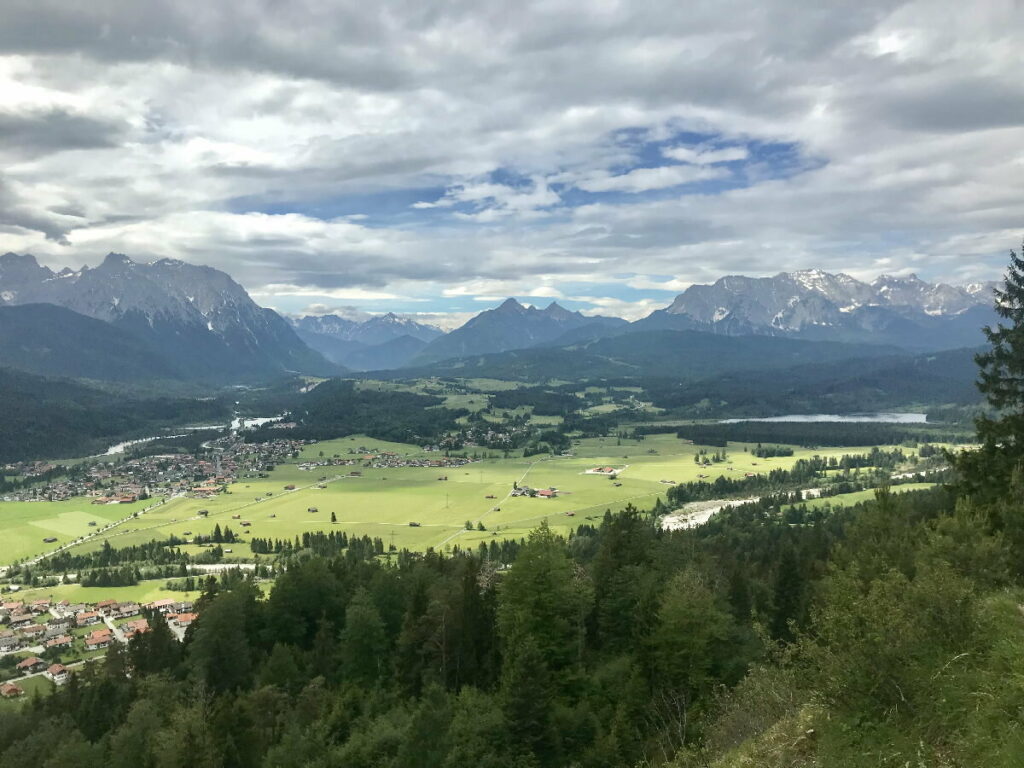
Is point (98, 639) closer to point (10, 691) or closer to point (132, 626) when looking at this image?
point (132, 626)

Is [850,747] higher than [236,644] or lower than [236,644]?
higher

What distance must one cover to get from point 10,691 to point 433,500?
80.8 meters

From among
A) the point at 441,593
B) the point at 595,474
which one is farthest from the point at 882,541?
the point at 595,474

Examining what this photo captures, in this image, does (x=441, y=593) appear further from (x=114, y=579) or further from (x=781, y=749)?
(x=114, y=579)

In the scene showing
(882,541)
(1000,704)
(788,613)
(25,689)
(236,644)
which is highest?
(1000,704)

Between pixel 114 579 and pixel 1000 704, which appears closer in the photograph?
pixel 1000 704

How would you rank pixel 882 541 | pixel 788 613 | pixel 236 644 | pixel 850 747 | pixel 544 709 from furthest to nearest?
1. pixel 236 644
2. pixel 788 613
3. pixel 882 541
4. pixel 544 709
5. pixel 850 747

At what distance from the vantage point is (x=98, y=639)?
67.8 m

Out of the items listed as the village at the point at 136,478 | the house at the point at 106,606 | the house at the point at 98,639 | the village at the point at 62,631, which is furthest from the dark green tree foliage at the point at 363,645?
the village at the point at 136,478

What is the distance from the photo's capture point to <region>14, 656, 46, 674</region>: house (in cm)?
6119

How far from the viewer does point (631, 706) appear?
2684cm

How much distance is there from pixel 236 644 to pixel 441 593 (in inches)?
667

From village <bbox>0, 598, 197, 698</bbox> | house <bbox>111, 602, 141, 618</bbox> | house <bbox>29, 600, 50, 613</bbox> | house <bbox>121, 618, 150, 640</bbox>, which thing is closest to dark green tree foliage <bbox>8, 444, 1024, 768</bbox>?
village <bbox>0, 598, 197, 698</bbox>

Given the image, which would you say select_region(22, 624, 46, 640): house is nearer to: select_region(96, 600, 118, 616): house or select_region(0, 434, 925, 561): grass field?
select_region(96, 600, 118, 616): house
